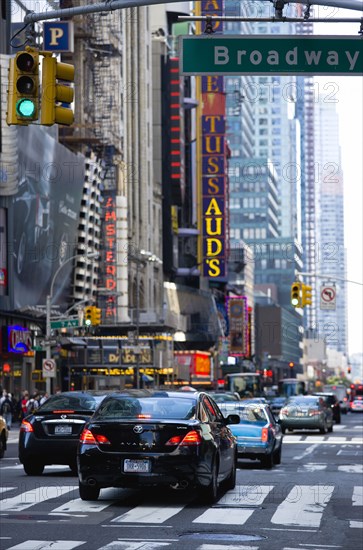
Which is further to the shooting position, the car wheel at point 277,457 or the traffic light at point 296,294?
the traffic light at point 296,294

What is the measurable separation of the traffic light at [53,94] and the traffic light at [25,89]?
0.33ft

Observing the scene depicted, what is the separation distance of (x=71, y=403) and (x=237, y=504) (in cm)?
650

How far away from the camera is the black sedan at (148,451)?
17234 millimetres

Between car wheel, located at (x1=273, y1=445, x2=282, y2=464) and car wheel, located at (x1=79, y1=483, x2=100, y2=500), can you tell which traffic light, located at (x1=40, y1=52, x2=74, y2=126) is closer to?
car wheel, located at (x1=79, y1=483, x2=100, y2=500)

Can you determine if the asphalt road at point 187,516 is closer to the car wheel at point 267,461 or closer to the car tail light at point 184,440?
the car tail light at point 184,440

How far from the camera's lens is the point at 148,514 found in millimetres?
16328

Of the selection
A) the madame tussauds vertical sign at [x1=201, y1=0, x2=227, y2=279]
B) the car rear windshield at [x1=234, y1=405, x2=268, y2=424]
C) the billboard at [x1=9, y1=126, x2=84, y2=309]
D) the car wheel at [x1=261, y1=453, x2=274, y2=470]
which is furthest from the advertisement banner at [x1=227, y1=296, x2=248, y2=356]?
the car wheel at [x1=261, y1=453, x2=274, y2=470]

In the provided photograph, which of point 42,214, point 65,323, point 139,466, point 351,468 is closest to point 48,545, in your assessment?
point 139,466

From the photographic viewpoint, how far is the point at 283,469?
84.4ft

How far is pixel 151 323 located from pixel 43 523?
7278 cm

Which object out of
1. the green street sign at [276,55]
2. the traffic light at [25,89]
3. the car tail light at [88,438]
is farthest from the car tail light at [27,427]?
the green street sign at [276,55]

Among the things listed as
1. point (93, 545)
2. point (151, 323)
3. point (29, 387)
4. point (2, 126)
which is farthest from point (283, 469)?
point (151, 323)

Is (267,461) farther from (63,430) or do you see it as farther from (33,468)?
(33,468)

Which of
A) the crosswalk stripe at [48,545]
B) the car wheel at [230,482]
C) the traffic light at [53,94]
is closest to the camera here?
the crosswalk stripe at [48,545]
